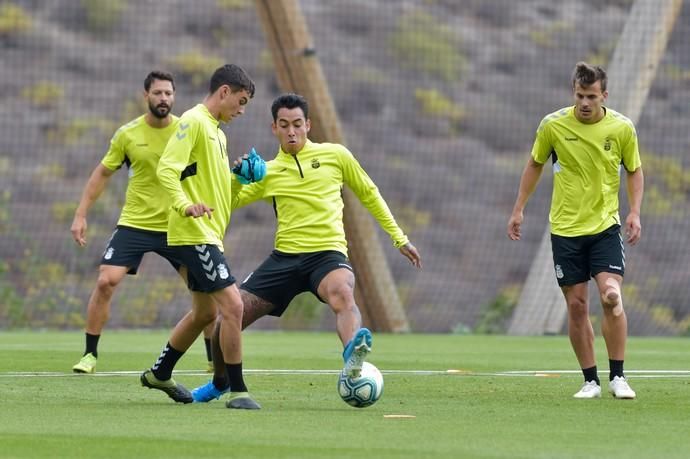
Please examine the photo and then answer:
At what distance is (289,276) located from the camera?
33.8 ft

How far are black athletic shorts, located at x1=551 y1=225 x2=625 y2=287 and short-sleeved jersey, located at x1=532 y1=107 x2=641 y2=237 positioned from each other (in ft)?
0.18

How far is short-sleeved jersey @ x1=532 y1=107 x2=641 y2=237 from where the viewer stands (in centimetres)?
1071

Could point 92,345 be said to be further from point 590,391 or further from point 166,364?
point 590,391

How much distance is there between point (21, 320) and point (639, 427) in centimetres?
1360

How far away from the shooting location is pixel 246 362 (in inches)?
546

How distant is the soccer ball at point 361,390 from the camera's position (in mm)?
9391

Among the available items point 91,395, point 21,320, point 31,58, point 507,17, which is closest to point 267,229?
point 21,320

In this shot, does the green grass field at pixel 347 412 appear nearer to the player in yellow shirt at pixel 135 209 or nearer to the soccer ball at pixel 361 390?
the soccer ball at pixel 361 390

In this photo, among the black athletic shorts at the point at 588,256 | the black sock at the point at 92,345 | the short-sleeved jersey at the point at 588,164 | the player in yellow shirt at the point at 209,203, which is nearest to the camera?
the player in yellow shirt at the point at 209,203

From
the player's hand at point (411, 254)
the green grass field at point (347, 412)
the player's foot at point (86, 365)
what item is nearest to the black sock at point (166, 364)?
the green grass field at point (347, 412)

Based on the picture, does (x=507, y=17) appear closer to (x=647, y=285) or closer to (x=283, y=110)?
(x=647, y=285)

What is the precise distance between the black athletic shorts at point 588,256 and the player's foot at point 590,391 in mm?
701

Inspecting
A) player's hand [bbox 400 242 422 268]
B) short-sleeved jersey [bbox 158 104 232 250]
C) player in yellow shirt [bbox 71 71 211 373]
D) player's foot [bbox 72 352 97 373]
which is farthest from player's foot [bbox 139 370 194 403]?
player in yellow shirt [bbox 71 71 211 373]

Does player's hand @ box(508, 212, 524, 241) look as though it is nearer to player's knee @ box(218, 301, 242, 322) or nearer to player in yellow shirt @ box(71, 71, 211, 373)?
player's knee @ box(218, 301, 242, 322)
